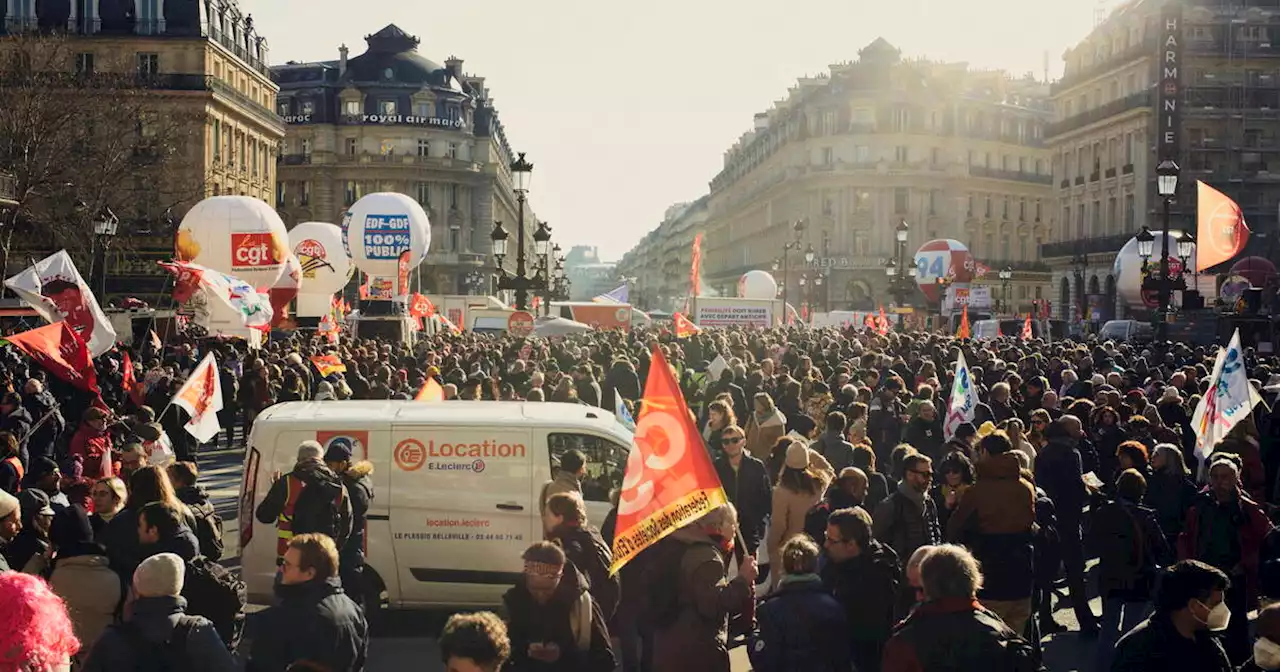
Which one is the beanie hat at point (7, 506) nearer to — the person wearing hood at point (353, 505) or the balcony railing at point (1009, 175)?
the person wearing hood at point (353, 505)

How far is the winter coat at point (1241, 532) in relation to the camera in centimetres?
902

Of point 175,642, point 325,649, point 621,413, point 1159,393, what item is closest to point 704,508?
point 325,649

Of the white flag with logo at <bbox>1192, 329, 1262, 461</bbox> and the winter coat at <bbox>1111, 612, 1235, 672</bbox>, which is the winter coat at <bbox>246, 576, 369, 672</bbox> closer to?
the winter coat at <bbox>1111, 612, 1235, 672</bbox>

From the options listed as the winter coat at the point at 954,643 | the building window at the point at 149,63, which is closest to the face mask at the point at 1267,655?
the winter coat at the point at 954,643

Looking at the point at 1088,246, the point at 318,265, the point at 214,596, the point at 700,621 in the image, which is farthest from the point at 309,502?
the point at 1088,246

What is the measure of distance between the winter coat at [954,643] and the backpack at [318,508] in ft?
15.1

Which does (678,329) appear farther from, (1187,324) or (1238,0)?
(1238,0)

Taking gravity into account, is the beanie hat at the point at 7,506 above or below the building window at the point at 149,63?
below

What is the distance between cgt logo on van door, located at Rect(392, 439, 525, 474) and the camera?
10.4 m

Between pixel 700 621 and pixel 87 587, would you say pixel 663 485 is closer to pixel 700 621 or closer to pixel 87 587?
pixel 700 621

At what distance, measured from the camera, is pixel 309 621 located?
5984 mm

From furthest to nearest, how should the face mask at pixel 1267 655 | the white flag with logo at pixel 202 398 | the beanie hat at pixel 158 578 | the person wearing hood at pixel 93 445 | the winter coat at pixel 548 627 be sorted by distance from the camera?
the white flag with logo at pixel 202 398
the person wearing hood at pixel 93 445
the winter coat at pixel 548 627
the beanie hat at pixel 158 578
the face mask at pixel 1267 655

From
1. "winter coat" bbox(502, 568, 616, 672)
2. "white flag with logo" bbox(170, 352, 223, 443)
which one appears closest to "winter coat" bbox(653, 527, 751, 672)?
"winter coat" bbox(502, 568, 616, 672)

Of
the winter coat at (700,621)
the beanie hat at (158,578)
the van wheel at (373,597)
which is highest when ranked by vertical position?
the beanie hat at (158,578)
